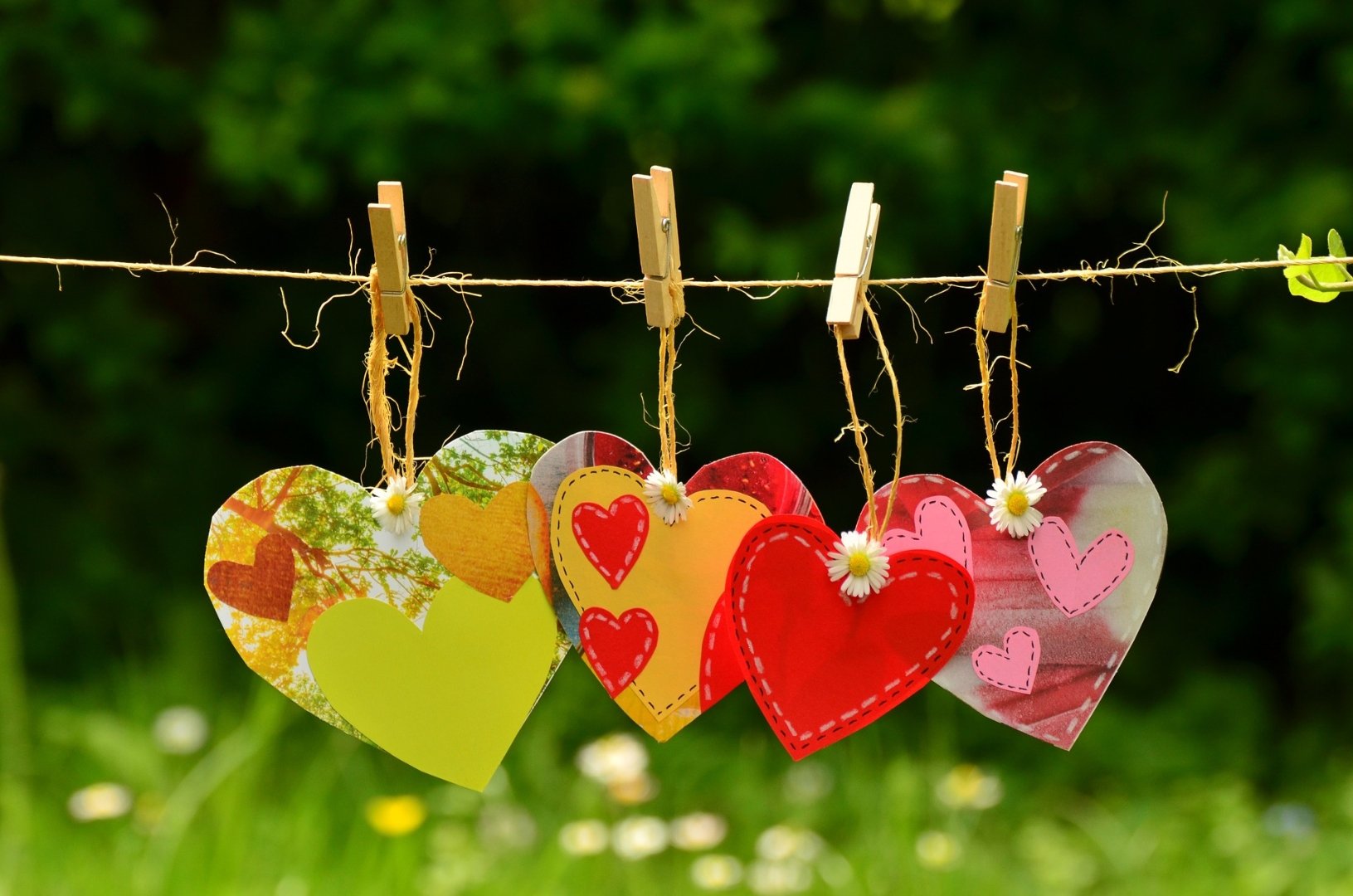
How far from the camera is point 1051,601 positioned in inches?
27.8

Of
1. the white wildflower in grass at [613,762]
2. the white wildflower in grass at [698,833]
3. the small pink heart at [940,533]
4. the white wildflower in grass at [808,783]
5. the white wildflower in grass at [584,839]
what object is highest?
the small pink heart at [940,533]

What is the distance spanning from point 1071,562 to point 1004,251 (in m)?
0.18

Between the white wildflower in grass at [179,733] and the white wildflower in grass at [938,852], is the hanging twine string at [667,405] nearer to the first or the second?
the white wildflower in grass at [938,852]

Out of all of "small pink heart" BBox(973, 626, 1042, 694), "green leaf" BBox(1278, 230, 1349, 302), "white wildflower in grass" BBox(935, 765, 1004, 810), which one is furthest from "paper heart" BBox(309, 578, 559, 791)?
"white wildflower in grass" BBox(935, 765, 1004, 810)

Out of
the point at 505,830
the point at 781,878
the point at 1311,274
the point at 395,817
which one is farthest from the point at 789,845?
the point at 1311,274

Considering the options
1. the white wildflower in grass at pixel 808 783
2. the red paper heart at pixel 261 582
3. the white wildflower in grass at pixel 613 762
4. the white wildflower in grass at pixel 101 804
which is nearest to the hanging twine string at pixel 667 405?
the red paper heart at pixel 261 582

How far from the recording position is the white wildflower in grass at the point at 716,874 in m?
1.66

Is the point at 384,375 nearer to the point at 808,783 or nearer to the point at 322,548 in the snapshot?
the point at 322,548

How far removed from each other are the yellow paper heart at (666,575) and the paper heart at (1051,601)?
Answer: 0.10 m

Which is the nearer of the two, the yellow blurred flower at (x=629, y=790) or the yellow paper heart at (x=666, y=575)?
the yellow paper heart at (x=666, y=575)

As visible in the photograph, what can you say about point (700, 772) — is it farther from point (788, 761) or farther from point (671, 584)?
point (671, 584)

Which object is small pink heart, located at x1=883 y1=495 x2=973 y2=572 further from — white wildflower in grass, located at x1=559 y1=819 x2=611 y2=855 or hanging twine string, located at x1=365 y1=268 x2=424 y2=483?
white wildflower in grass, located at x1=559 y1=819 x2=611 y2=855

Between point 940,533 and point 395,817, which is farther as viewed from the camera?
point 395,817

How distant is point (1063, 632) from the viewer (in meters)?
0.71
